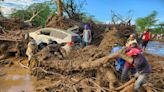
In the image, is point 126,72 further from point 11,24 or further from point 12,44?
point 11,24

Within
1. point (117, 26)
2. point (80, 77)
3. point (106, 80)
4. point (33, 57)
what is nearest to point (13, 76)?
point (33, 57)

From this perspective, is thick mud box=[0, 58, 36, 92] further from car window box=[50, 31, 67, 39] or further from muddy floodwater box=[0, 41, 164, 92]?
car window box=[50, 31, 67, 39]

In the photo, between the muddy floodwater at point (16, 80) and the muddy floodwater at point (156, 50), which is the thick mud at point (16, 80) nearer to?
the muddy floodwater at point (16, 80)

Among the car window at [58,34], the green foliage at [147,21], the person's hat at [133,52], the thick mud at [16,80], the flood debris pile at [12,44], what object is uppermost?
the person's hat at [133,52]

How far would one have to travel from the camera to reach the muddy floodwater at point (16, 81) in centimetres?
1368

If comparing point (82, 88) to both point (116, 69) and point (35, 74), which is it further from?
point (35, 74)

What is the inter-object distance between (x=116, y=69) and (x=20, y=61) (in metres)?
9.09

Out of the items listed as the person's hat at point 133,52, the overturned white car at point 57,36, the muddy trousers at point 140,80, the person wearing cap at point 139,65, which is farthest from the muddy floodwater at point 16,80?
the person's hat at point 133,52

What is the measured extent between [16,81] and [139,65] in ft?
23.6

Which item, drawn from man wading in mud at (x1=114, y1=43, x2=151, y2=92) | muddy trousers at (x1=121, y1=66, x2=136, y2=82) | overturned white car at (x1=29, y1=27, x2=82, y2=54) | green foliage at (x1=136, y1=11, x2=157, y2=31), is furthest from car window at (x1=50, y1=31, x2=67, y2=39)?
green foliage at (x1=136, y1=11, x2=157, y2=31)

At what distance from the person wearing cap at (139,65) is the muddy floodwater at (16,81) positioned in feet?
15.8

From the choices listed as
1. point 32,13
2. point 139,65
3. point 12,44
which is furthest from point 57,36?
point 32,13

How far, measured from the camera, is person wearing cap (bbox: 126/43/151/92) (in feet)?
32.4

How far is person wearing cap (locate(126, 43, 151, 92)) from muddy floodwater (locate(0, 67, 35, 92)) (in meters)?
4.82
